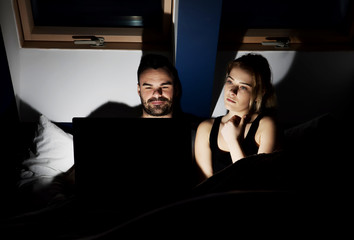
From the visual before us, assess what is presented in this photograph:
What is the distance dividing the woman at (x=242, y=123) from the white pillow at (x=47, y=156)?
2.49 ft

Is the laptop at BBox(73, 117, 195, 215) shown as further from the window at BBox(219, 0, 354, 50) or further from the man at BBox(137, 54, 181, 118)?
the window at BBox(219, 0, 354, 50)

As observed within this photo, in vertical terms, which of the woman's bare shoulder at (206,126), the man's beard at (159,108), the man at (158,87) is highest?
the man at (158,87)

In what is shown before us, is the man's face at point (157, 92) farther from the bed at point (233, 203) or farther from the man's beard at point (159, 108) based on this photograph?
the bed at point (233, 203)

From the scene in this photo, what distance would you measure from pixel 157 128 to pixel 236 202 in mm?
443

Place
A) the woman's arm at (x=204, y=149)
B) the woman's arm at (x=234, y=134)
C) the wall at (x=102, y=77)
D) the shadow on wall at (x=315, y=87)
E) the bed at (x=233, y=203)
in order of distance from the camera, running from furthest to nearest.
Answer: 1. the shadow on wall at (x=315, y=87)
2. the wall at (x=102, y=77)
3. the woman's arm at (x=204, y=149)
4. the woman's arm at (x=234, y=134)
5. the bed at (x=233, y=203)

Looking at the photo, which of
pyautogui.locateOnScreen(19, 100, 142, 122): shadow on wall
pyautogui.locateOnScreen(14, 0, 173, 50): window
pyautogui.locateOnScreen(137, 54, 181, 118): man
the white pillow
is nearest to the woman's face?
pyautogui.locateOnScreen(137, 54, 181, 118): man

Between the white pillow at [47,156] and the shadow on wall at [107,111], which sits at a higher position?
the shadow on wall at [107,111]

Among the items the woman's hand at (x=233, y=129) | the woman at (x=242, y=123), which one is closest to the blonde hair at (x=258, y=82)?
the woman at (x=242, y=123)

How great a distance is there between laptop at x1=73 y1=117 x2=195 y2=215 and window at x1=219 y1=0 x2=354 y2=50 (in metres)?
1.03

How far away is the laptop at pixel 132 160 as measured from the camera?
3.45 ft

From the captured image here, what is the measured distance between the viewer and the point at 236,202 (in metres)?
0.75

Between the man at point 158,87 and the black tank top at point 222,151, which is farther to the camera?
the man at point 158,87

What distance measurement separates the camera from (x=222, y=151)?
1.56 m

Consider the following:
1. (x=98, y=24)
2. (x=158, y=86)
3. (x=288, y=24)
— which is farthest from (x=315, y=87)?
(x=98, y=24)
